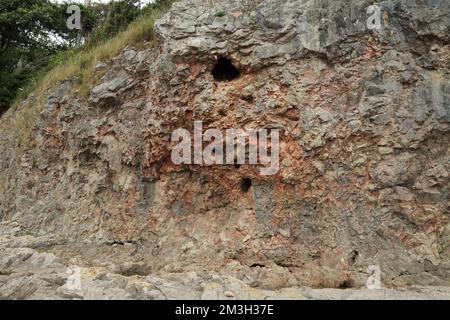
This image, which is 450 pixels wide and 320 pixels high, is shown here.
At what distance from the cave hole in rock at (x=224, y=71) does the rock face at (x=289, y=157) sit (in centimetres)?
23

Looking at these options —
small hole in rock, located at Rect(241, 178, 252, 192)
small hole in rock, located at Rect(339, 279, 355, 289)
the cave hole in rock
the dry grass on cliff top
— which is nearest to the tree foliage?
the dry grass on cliff top

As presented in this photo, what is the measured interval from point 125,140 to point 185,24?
9.09 ft

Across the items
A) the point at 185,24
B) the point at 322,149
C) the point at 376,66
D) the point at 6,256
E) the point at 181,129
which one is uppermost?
the point at 185,24

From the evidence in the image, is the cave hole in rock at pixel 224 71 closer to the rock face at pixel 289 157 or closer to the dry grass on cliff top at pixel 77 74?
the rock face at pixel 289 157

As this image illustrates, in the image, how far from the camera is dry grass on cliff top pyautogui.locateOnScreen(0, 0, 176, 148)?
9695 millimetres

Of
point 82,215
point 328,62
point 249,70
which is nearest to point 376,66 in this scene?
point 328,62

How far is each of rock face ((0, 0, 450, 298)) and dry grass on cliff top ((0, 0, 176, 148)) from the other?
1.35 meters

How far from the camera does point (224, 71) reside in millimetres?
8383

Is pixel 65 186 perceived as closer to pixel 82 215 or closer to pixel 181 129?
pixel 82 215

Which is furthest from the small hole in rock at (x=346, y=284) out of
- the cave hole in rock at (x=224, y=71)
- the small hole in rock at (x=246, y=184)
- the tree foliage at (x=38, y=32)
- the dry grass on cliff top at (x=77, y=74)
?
the tree foliage at (x=38, y=32)

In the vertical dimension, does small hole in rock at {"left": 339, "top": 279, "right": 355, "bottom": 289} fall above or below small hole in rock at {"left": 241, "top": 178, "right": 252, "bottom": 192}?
below

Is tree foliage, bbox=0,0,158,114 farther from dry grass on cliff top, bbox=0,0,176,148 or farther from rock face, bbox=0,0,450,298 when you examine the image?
rock face, bbox=0,0,450,298

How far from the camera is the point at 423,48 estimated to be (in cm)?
730

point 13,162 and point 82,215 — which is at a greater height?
point 13,162
